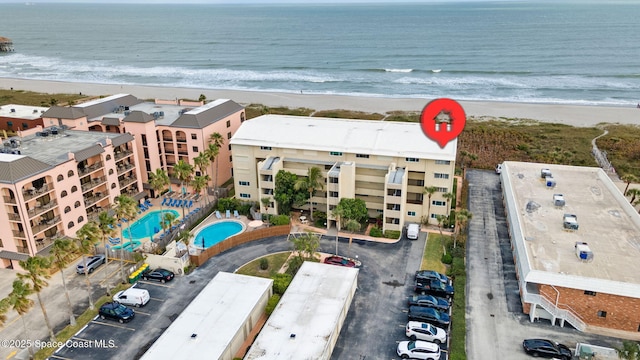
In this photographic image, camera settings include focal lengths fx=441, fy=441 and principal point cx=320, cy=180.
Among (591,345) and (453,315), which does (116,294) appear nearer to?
(453,315)

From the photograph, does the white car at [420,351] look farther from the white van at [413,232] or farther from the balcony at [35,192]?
the balcony at [35,192]

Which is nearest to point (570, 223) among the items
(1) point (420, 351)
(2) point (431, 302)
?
(2) point (431, 302)

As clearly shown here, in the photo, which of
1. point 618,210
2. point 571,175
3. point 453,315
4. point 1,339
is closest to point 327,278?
point 453,315

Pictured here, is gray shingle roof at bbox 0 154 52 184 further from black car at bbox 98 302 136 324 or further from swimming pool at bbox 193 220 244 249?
swimming pool at bbox 193 220 244 249

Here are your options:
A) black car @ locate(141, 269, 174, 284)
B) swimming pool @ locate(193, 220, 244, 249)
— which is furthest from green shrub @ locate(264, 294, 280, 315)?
swimming pool @ locate(193, 220, 244, 249)

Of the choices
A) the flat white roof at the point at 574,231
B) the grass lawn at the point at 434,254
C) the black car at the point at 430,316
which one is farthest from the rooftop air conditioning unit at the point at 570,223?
the black car at the point at 430,316
